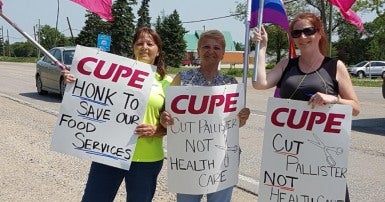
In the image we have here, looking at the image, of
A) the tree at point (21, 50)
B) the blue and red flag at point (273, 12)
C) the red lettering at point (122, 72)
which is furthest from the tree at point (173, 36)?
the tree at point (21, 50)

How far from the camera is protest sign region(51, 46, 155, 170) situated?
341 centimetres

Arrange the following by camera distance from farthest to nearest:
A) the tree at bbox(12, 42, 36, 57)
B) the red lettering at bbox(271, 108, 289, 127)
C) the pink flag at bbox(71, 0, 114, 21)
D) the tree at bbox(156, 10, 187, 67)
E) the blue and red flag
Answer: the tree at bbox(12, 42, 36, 57) → the tree at bbox(156, 10, 187, 67) → the blue and red flag → the pink flag at bbox(71, 0, 114, 21) → the red lettering at bbox(271, 108, 289, 127)

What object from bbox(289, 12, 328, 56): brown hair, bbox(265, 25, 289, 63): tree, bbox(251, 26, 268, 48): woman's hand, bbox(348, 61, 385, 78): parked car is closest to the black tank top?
bbox(289, 12, 328, 56): brown hair

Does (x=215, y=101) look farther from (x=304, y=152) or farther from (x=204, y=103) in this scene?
(x=304, y=152)

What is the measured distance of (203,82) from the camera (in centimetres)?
343

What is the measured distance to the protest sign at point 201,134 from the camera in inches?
133

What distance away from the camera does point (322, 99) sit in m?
3.10

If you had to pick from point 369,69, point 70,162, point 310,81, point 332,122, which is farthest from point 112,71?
point 369,69

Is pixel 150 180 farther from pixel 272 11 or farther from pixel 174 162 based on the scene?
pixel 272 11

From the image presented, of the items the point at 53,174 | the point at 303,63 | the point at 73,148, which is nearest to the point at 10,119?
the point at 53,174

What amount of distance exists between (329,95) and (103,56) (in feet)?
4.98

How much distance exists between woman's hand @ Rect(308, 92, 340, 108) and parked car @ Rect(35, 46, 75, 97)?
461 inches

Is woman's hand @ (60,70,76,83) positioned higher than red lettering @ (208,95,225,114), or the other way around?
woman's hand @ (60,70,76,83)

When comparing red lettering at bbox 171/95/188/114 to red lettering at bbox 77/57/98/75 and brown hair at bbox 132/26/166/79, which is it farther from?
red lettering at bbox 77/57/98/75
